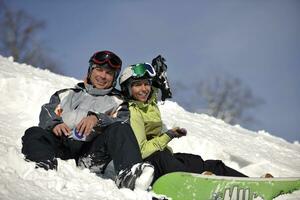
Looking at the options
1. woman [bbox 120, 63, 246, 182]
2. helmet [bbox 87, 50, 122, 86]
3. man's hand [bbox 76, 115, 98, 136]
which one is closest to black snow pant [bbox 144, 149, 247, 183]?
woman [bbox 120, 63, 246, 182]

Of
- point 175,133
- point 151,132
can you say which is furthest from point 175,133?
point 151,132

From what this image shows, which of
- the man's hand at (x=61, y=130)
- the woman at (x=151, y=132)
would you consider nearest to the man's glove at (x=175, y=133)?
the woman at (x=151, y=132)

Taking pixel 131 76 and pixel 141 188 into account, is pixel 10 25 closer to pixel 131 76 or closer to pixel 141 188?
pixel 131 76

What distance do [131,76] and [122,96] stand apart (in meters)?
0.27

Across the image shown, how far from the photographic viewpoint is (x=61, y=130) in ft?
11.6

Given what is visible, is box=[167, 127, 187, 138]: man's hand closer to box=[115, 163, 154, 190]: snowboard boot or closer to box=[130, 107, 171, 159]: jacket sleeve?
box=[130, 107, 171, 159]: jacket sleeve

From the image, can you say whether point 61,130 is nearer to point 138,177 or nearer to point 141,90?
point 138,177

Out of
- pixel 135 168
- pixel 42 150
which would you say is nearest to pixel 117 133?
pixel 135 168

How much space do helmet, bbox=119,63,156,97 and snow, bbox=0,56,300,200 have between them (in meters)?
1.21

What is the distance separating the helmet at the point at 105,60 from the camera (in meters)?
4.22

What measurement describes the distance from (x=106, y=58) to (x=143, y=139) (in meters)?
1.06

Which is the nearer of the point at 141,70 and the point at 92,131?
the point at 92,131

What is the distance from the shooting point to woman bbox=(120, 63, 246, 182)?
146 inches

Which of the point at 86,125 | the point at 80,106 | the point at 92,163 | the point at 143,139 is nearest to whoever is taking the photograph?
the point at 86,125
